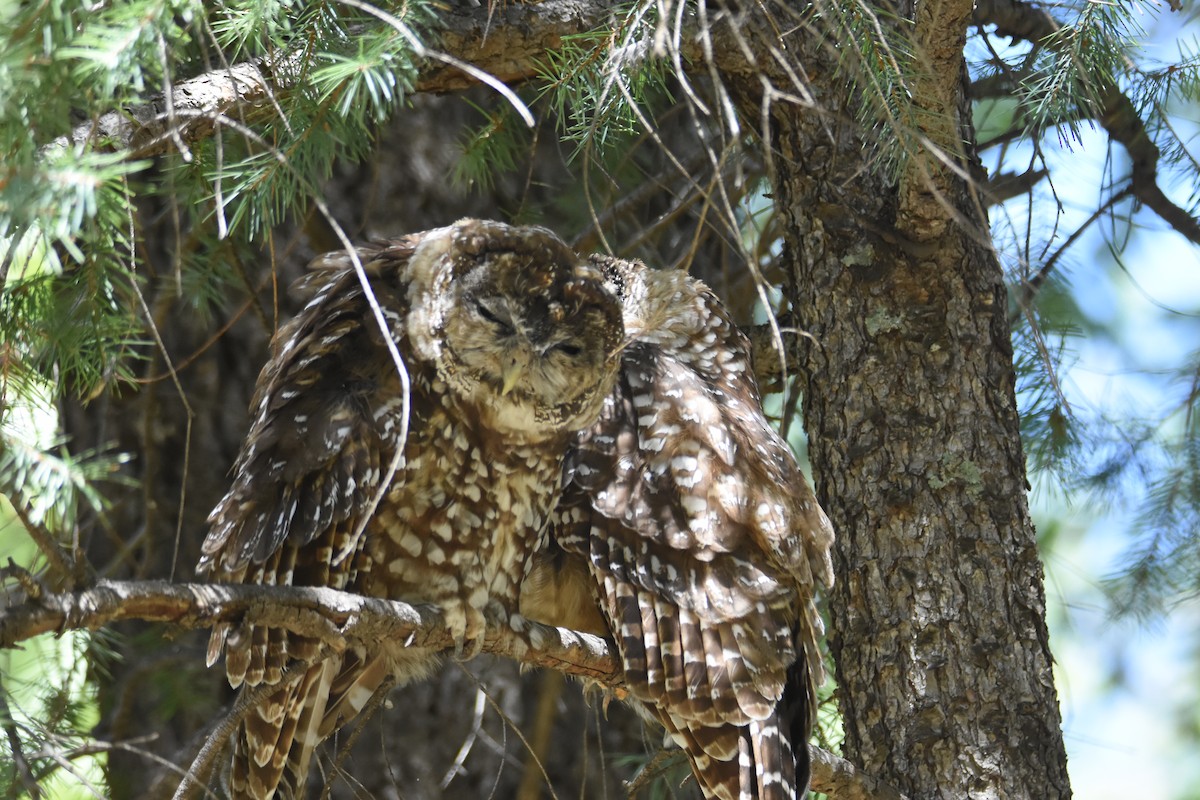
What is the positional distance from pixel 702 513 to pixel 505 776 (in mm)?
1549

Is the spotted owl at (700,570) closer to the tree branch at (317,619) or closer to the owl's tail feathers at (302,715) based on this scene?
the tree branch at (317,619)

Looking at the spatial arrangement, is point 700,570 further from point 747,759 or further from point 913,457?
point 913,457

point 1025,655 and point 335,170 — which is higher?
point 335,170

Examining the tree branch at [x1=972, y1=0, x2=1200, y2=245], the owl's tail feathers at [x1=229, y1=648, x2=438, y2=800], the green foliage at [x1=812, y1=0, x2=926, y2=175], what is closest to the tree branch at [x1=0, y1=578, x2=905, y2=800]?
the owl's tail feathers at [x1=229, y1=648, x2=438, y2=800]

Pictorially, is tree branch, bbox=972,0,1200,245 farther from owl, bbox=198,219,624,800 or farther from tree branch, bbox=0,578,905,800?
tree branch, bbox=0,578,905,800

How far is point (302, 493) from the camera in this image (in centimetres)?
246

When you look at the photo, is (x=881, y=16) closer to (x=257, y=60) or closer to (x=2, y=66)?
(x=257, y=60)

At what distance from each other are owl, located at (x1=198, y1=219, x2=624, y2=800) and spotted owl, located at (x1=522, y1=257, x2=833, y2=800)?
0.50 ft

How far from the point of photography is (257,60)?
226 centimetres

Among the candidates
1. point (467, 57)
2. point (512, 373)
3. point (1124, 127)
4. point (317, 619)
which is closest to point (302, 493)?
point (512, 373)

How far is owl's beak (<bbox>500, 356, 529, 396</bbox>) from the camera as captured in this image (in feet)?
8.28

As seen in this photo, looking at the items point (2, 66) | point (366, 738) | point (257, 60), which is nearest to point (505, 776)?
point (366, 738)

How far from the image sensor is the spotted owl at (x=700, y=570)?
2.55 m

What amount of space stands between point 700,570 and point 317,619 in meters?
1.03
